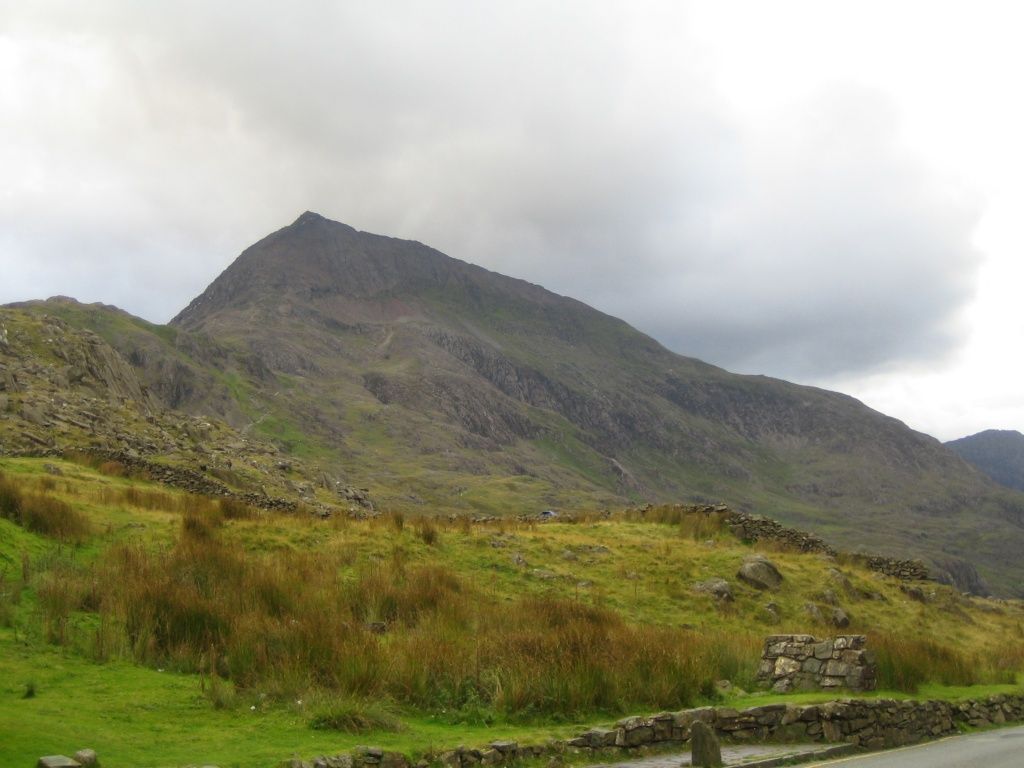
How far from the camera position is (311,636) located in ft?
39.2

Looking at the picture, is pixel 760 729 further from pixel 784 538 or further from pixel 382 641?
pixel 784 538

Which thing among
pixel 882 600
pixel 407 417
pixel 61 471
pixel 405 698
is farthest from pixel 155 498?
pixel 407 417

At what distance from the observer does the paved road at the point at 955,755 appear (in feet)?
39.5

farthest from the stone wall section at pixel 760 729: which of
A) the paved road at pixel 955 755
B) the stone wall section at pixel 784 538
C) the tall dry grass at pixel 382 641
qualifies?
the stone wall section at pixel 784 538

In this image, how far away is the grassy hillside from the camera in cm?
1019

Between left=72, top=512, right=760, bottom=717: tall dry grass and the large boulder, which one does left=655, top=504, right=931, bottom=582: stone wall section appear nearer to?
the large boulder

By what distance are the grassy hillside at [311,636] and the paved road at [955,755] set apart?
2.38 m

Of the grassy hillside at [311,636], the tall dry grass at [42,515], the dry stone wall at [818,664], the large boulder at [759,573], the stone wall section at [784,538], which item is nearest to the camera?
the grassy hillside at [311,636]

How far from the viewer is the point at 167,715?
33.1ft

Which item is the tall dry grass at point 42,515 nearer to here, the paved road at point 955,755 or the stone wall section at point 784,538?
the paved road at point 955,755

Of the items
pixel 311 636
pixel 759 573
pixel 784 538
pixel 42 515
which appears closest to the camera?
pixel 311 636

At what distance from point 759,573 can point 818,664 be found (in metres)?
10.0

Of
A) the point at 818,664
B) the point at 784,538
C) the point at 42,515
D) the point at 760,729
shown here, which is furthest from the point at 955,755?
the point at 784,538

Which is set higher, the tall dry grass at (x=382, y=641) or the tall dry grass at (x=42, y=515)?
the tall dry grass at (x=42, y=515)
